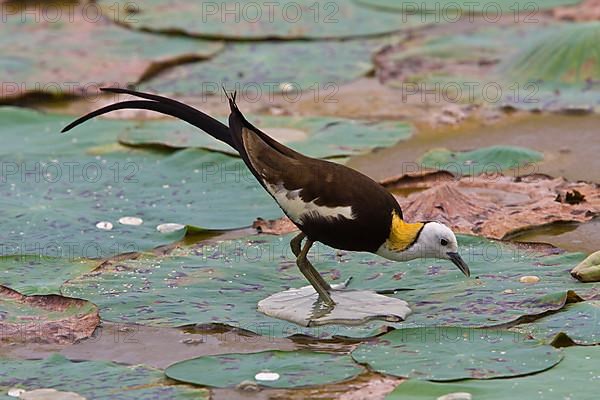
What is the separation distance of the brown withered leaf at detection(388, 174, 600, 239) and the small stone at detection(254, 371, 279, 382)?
4.79 feet

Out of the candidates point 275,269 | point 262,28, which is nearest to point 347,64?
point 262,28

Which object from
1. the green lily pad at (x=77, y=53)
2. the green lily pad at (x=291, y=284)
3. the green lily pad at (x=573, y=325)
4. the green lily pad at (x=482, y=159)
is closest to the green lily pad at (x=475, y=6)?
the green lily pad at (x=77, y=53)

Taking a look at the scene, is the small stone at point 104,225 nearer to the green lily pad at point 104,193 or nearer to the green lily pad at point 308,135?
the green lily pad at point 104,193

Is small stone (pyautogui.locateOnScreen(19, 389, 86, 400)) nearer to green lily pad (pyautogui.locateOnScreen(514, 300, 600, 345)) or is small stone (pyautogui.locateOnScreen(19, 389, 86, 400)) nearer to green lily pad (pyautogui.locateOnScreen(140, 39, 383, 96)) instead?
green lily pad (pyautogui.locateOnScreen(514, 300, 600, 345))

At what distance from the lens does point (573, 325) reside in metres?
3.82

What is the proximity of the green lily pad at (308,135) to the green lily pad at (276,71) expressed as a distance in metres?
0.57

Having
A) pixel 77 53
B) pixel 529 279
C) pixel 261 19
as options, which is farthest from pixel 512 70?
pixel 529 279

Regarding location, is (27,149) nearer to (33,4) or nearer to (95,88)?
(95,88)

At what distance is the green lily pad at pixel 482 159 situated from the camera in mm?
5762

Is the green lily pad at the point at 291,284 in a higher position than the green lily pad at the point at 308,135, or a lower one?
lower

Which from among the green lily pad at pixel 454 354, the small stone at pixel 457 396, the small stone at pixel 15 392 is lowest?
the small stone at pixel 15 392

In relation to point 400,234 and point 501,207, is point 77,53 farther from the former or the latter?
point 400,234

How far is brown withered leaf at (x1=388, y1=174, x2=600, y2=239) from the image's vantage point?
4918 millimetres

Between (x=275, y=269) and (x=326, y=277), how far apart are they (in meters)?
0.18
